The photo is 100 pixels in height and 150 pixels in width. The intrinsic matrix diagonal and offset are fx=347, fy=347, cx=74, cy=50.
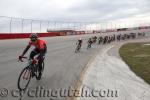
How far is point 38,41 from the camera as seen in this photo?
12758 mm

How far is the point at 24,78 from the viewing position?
38.0 feet

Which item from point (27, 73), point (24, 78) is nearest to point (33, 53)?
point (27, 73)

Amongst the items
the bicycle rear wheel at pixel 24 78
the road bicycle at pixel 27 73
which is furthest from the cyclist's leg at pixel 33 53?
the bicycle rear wheel at pixel 24 78

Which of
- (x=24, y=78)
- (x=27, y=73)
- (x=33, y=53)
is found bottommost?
(x=24, y=78)

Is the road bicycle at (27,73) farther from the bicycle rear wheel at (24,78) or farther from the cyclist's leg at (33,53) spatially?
the cyclist's leg at (33,53)

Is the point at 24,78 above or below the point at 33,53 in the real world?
below

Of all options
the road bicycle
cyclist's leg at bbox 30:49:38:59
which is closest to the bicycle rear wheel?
the road bicycle

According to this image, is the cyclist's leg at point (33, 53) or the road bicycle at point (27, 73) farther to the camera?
the cyclist's leg at point (33, 53)

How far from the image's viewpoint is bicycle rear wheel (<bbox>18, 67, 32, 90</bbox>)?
11.3m

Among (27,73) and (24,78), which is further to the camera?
(27,73)

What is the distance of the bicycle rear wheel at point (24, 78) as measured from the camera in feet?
37.2

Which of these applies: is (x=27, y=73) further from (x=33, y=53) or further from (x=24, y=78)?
(x=33, y=53)

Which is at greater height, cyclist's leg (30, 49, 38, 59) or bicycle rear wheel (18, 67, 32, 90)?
cyclist's leg (30, 49, 38, 59)

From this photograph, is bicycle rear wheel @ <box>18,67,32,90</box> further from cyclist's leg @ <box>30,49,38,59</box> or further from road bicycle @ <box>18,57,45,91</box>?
cyclist's leg @ <box>30,49,38,59</box>
